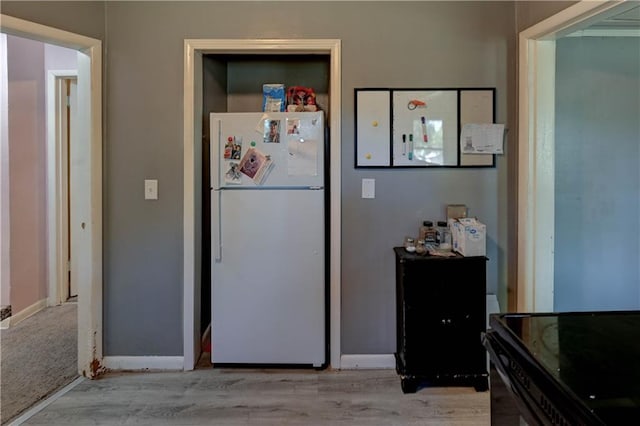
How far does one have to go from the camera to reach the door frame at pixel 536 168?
213 cm

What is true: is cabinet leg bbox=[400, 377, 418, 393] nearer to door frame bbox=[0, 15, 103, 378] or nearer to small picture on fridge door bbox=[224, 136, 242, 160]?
small picture on fridge door bbox=[224, 136, 242, 160]

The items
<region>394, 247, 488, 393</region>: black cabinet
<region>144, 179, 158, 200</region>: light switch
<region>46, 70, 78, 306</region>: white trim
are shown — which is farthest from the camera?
<region>46, 70, 78, 306</region>: white trim

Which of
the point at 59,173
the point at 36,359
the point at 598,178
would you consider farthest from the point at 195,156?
the point at 598,178

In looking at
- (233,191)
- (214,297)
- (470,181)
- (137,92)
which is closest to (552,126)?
(470,181)

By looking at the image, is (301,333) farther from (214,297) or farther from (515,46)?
(515,46)

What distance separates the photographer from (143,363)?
240 centimetres

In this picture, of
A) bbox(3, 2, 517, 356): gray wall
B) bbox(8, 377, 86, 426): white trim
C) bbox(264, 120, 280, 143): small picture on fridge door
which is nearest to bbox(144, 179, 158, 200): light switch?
bbox(3, 2, 517, 356): gray wall

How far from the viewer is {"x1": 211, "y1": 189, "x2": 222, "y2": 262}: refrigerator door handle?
2312mm

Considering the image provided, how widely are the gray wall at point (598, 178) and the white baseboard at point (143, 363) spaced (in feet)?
8.44

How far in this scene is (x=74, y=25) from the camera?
216cm

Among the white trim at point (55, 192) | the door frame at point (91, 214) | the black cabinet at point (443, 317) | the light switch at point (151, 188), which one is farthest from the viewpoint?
the white trim at point (55, 192)

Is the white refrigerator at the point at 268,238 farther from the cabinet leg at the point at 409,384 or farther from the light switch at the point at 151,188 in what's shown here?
the cabinet leg at the point at 409,384

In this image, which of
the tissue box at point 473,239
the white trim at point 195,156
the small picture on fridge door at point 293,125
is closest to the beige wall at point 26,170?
the white trim at point 195,156

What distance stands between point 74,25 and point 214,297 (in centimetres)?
180
